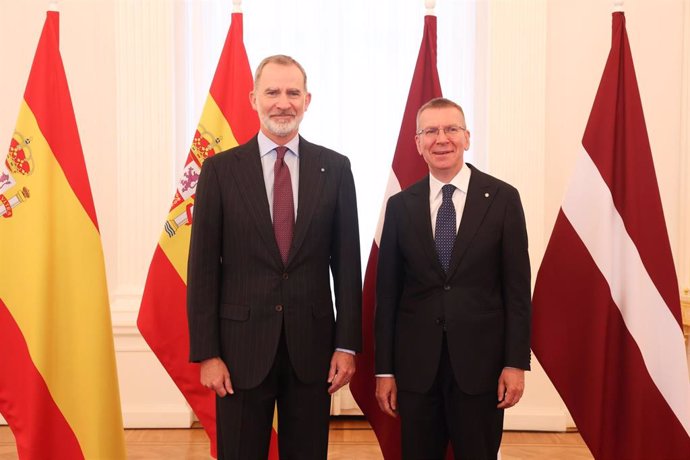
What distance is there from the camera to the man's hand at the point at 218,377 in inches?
76.7

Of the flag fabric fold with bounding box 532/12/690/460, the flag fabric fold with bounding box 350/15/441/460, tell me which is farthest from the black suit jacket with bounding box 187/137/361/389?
the flag fabric fold with bounding box 532/12/690/460

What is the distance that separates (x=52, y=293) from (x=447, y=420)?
5.41 ft

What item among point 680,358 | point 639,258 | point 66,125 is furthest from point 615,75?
point 66,125

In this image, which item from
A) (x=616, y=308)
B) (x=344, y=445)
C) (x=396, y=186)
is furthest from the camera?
(x=344, y=445)

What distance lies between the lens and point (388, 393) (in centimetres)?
215

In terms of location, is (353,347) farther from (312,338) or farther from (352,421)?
(352,421)

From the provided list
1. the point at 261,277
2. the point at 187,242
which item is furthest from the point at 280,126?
the point at 187,242

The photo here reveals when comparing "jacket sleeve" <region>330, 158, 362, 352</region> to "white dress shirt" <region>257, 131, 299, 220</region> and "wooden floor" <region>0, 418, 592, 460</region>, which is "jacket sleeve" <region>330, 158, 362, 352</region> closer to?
"white dress shirt" <region>257, 131, 299, 220</region>

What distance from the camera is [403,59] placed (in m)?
4.00

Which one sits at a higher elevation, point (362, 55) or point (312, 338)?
point (362, 55)

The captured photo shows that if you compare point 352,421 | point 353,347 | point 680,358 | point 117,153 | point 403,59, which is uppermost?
point 403,59

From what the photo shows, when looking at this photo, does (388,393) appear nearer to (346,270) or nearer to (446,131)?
(346,270)

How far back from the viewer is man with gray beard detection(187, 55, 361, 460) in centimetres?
196

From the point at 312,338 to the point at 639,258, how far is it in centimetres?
137
